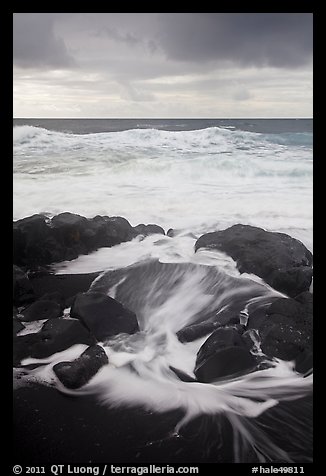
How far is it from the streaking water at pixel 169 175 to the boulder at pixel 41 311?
0.80 meters

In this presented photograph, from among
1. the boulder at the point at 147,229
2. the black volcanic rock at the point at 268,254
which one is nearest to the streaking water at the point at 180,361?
the black volcanic rock at the point at 268,254

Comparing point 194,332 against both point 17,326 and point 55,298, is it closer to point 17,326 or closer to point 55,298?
point 55,298

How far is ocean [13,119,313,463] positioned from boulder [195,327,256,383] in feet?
0.41

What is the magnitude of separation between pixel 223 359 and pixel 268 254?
1124mm

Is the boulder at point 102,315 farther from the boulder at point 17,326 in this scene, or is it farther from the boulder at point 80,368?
the boulder at point 17,326

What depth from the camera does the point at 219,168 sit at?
445 centimetres

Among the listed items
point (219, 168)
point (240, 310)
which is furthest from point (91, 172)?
point (240, 310)

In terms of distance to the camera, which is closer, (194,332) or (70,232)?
(194,332)

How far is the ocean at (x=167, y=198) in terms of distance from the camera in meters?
4.11

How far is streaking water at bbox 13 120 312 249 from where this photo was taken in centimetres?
426

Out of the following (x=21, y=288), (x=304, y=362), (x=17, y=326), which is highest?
(x=21, y=288)

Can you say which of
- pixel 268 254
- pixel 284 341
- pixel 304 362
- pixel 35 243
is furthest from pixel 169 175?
pixel 304 362

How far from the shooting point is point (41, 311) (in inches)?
164
